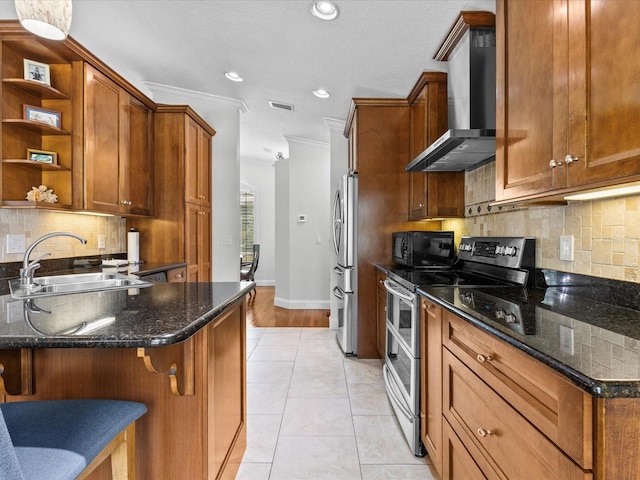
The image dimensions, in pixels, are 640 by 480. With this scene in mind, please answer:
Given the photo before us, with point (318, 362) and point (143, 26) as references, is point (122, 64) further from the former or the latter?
point (318, 362)

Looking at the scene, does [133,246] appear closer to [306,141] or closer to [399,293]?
[399,293]

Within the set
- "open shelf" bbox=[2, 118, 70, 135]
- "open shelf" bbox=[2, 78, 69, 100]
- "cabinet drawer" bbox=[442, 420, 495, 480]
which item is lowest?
"cabinet drawer" bbox=[442, 420, 495, 480]

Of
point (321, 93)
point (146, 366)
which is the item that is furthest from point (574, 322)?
point (321, 93)

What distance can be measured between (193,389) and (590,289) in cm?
156

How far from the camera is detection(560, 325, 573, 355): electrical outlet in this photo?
0.78 m

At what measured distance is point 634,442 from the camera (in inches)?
25.1

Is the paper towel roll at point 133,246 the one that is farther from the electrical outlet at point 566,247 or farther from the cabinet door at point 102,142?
the electrical outlet at point 566,247

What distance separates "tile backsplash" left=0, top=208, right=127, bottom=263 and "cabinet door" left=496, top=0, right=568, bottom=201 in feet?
9.34

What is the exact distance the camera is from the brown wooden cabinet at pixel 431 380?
4.95 ft

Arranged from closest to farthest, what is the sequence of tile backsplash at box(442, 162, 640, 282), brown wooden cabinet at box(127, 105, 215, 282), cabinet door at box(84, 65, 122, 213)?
tile backsplash at box(442, 162, 640, 282)
cabinet door at box(84, 65, 122, 213)
brown wooden cabinet at box(127, 105, 215, 282)

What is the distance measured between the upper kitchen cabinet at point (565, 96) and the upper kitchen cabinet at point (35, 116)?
2626 mm

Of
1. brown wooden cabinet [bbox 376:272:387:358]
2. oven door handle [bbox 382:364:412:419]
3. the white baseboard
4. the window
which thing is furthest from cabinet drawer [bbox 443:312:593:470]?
the window

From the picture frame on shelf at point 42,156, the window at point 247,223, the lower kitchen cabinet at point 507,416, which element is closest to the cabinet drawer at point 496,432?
the lower kitchen cabinet at point 507,416

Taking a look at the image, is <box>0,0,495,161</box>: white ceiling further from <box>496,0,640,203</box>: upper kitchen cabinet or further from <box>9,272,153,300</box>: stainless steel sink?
<box>9,272,153,300</box>: stainless steel sink
